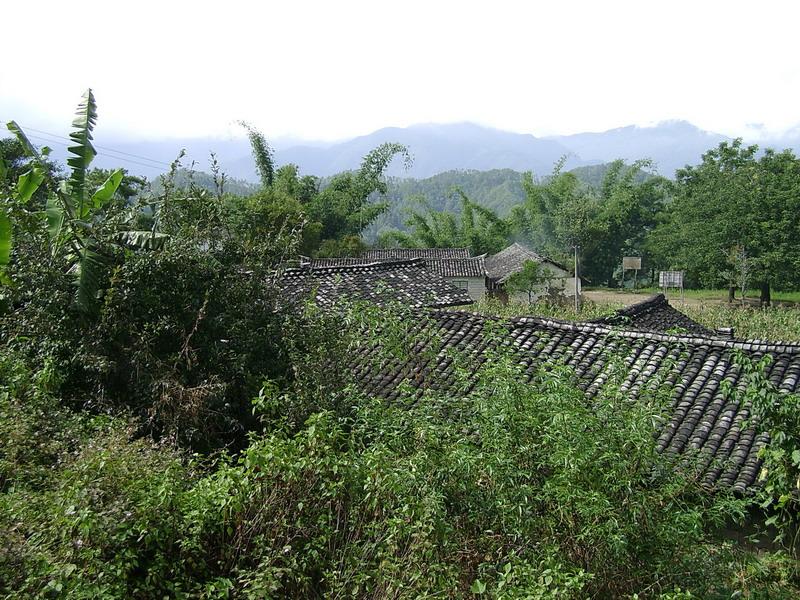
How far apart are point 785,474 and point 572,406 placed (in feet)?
5.74

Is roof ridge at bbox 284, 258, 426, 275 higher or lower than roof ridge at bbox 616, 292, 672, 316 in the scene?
higher

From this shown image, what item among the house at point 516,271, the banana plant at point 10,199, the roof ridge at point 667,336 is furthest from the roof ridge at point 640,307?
the house at point 516,271

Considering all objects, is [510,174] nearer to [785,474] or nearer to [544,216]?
[544,216]

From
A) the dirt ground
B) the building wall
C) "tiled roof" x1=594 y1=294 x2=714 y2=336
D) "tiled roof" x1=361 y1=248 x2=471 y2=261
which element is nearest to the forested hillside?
"tiled roof" x1=594 y1=294 x2=714 y2=336

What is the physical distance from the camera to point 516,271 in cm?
3359

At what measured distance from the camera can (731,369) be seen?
348 inches

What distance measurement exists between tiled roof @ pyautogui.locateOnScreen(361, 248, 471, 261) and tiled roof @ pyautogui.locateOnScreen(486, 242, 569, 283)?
1.83 m

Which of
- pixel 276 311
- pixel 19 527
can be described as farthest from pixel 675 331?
pixel 19 527

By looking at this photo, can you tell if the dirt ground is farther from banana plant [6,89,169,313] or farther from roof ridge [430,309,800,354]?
banana plant [6,89,169,313]

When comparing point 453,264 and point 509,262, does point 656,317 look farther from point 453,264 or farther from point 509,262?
point 509,262

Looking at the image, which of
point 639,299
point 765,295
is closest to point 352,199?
point 639,299

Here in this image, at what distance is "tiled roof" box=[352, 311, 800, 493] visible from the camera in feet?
23.7

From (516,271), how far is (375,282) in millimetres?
17770

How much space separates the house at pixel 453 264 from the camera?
33.4 m
